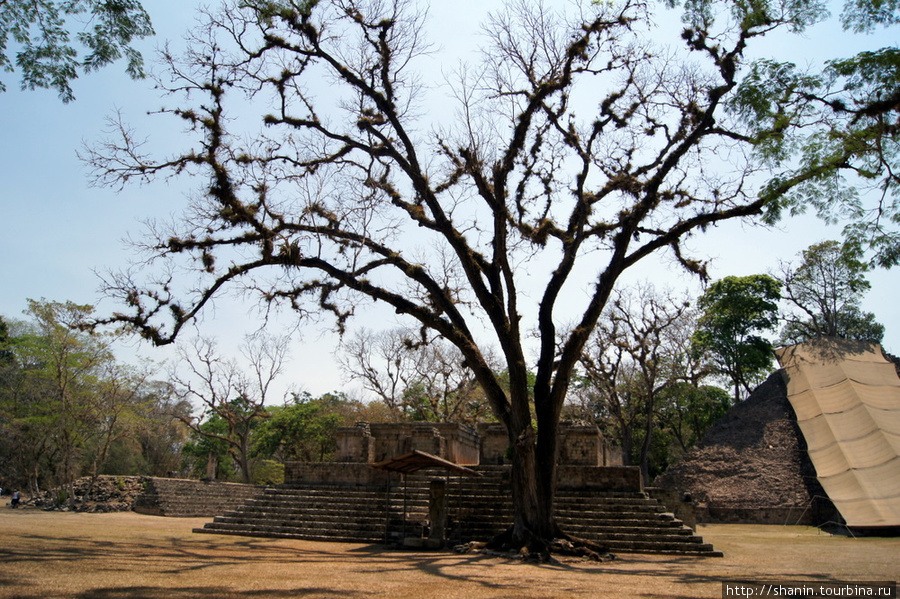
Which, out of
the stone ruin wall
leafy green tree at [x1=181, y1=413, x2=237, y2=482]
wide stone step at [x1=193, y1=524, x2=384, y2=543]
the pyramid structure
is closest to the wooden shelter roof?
wide stone step at [x1=193, y1=524, x2=384, y2=543]

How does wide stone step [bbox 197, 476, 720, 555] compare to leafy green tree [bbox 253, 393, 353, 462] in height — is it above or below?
below

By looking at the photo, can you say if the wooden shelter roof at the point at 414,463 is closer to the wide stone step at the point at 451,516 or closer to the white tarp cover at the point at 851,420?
the wide stone step at the point at 451,516

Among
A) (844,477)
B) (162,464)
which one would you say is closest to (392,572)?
(844,477)

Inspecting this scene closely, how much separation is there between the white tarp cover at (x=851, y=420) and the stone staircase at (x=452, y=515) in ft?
38.9

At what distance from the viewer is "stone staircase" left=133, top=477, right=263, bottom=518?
2205 centimetres

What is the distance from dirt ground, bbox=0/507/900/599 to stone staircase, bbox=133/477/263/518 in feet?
38.7

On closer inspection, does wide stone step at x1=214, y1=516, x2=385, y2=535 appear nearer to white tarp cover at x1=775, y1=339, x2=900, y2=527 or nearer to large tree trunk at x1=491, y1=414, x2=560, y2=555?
large tree trunk at x1=491, y1=414, x2=560, y2=555

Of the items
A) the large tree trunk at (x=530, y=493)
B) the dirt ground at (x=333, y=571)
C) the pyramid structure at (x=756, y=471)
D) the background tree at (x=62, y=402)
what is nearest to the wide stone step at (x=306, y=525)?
the dirt ground at (x=333, y=571)

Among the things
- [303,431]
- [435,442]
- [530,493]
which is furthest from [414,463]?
[303,431]

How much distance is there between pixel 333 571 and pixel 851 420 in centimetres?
2605

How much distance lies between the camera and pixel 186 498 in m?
23.0

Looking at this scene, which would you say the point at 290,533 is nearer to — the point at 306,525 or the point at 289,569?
the point at 306,525

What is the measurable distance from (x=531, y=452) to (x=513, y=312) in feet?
8.41

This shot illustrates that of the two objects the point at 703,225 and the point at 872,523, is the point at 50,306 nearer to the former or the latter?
the point at 703,225
